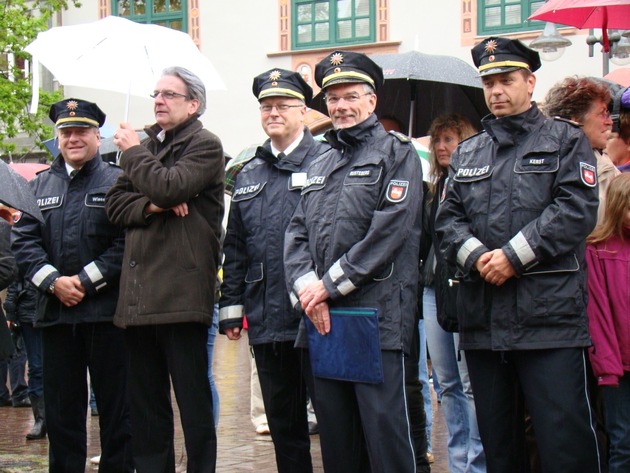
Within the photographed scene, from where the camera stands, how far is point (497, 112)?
4809 mm

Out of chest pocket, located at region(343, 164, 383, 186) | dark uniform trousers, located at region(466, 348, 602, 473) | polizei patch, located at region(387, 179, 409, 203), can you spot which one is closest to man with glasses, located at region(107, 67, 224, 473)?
chest pocket, located at region(343, 164, 383, 186)

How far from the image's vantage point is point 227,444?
7770 mm

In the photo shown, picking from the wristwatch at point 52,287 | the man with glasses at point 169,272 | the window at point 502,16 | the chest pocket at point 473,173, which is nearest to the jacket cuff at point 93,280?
the wristwatch at point 52,287

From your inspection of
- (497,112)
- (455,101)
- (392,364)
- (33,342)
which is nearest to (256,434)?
(33,342)

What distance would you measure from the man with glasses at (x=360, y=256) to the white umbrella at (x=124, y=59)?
46.3 inches

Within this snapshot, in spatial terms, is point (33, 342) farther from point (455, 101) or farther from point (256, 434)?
point (455, 101)

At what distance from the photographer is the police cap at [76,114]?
20.5ft

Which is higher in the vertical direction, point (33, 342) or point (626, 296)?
point (626, 296)

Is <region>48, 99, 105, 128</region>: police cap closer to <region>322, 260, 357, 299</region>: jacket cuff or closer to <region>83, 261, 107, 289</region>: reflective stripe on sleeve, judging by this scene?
<region>83, 261, 107, 289</region>: reflective stripe on sleeve

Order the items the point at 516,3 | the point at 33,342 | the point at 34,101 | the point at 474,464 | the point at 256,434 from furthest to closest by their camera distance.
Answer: the point at 516,3 < the point at 33,342 < the point at 256,434 < the point at 34,101 < the point at 474,464

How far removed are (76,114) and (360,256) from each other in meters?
2.38

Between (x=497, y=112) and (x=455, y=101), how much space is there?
223 cm

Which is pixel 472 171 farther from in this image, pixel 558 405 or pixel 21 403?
pixel 21 403

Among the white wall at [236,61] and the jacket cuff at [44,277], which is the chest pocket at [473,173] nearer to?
the jacket cuff at [44,277]
